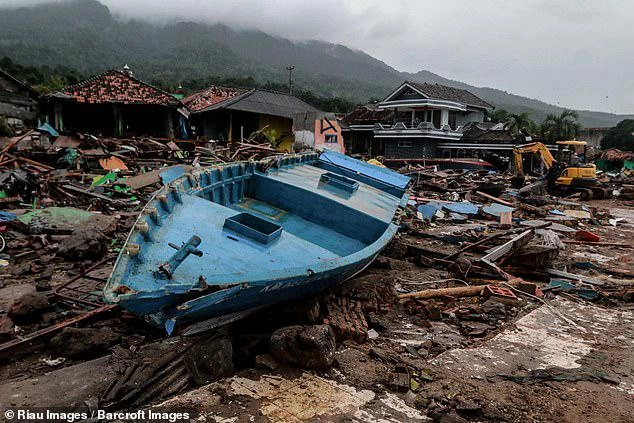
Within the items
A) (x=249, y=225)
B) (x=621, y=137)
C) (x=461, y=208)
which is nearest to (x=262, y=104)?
(x=461, y=208)

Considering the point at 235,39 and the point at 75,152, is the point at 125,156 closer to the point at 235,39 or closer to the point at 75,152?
the point at 75,152

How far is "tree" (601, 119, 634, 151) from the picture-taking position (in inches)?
1503

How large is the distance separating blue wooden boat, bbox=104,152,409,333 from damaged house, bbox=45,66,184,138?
1815 cm

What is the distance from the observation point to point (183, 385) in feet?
12.1

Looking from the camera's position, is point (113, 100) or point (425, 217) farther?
point (113, 100)

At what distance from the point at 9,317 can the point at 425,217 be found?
34.9ft

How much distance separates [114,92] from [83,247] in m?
18.8

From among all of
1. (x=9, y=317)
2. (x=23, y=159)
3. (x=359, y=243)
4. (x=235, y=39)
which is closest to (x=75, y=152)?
(x=23, y=159)

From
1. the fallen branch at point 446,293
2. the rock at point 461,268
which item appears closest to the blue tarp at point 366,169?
the rock at point 461,268

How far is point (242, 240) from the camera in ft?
14.1

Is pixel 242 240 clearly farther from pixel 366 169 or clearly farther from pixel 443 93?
pixel 443 93

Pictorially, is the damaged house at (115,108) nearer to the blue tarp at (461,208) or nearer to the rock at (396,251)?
the blue tarp at (461,208)

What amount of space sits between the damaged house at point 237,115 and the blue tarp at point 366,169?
49.0ft

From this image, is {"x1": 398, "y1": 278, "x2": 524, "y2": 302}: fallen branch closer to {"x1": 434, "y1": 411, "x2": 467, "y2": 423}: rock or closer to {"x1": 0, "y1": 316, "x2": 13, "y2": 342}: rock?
{"x1": 434, "y1": 411, "x2": 467, "y2": 423}: rock
